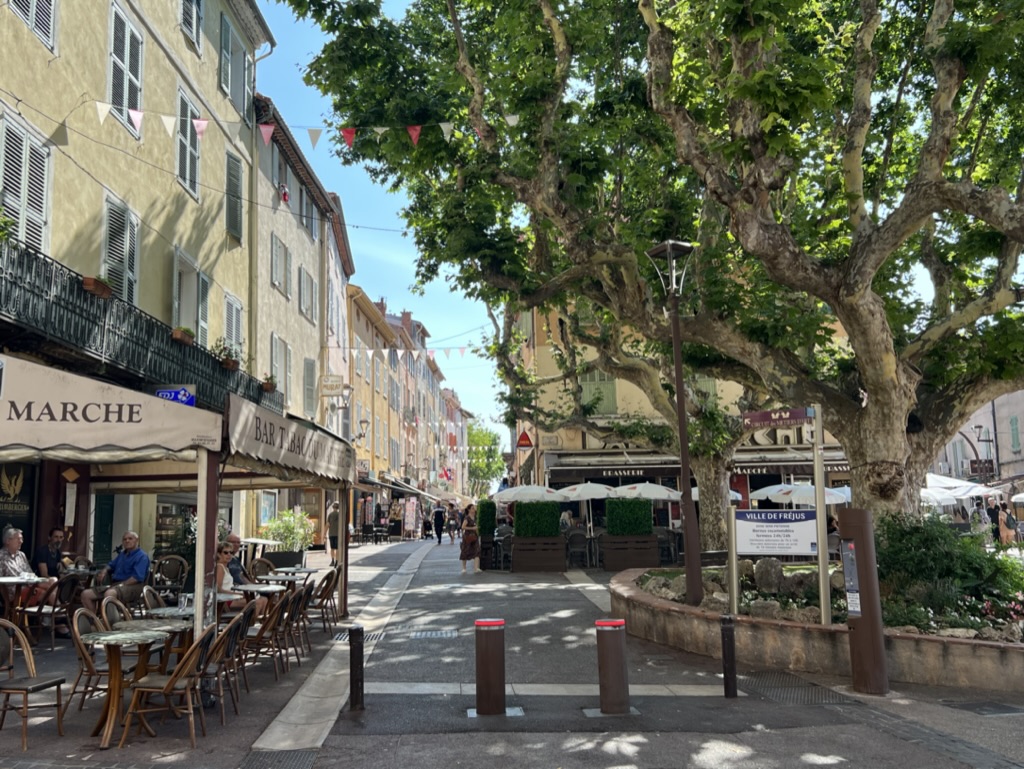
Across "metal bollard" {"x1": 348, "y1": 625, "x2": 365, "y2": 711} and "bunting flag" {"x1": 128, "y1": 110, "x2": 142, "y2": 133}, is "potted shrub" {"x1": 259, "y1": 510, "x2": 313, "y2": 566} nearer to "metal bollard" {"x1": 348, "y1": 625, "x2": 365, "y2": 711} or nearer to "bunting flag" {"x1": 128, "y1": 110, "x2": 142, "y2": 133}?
"bunting flag" {"x1": 128, "y1": 110, "x2": 142, "y2": 133}

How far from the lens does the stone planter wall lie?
26.8 ft

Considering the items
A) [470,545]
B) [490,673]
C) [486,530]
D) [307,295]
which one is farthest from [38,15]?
[307,295]

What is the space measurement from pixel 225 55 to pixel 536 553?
13327 millimetres

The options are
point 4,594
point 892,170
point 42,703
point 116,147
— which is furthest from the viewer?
point 892,170

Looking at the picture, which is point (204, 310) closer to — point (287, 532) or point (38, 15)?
point (38, 15)

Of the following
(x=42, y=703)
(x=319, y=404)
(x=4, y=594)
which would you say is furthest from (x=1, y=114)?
(x=319, y=404)

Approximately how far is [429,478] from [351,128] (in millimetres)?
58611

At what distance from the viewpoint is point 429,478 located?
2793 inches

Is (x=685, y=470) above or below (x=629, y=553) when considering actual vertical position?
above

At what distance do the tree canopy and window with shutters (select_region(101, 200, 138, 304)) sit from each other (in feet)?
12.5

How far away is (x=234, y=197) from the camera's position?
19875 mm

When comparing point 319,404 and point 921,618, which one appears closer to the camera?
point 921,618

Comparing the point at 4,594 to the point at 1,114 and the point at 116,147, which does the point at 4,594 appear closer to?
the point at 1,114

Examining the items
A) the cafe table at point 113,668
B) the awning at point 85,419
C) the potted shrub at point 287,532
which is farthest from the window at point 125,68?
the potted shrub at point 287,532
